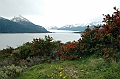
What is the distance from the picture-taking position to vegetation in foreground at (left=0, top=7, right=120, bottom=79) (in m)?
6.10

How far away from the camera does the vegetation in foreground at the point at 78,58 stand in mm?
6098

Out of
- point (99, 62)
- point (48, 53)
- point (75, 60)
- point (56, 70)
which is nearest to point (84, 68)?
point (99, 62)

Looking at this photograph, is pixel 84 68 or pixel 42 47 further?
pixel 42 47

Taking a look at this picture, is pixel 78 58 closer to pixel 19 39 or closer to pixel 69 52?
pixel 69 52

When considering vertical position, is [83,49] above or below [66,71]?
above

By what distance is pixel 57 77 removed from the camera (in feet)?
19.1

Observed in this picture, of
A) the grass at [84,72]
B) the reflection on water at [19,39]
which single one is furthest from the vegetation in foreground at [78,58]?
the reflection on water at [19,39]

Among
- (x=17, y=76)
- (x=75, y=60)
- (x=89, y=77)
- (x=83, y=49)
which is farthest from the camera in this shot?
(x=83, y=49)

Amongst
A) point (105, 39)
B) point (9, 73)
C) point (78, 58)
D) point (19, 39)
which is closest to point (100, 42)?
point (105, 39)

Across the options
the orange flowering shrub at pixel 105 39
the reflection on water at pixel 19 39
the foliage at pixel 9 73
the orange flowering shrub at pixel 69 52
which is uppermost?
the orange flowering shrub at pixel 105 39

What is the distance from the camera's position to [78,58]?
8461 mm

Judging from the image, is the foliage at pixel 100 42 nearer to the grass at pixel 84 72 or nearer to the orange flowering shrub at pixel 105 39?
the orange flowering shrub at pixel 105 39

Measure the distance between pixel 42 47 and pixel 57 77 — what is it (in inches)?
192

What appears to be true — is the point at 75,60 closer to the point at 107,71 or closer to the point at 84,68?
the point at 84,68
